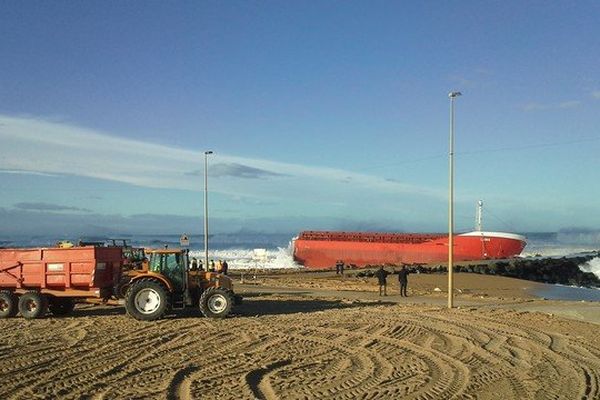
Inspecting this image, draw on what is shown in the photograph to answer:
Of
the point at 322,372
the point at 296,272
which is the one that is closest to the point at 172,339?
the point at 322,372

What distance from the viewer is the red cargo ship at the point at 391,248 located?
58969 mm

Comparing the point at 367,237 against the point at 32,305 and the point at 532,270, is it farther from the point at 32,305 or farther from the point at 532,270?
the point at 32,305

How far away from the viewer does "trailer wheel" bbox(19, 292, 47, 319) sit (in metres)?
17.6

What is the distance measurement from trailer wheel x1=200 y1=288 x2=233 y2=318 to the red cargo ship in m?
41.2

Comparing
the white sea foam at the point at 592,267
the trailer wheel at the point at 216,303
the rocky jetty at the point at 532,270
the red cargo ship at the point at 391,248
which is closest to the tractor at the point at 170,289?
the trailer wheel at the point at 216,303

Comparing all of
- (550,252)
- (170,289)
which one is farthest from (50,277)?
(550,252)

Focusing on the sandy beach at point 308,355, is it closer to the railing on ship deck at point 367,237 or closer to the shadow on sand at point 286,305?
the shadow on sand at point 286,305

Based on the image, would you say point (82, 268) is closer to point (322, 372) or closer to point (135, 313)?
point (135, 313)

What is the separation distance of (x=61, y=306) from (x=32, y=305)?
4.14 feet

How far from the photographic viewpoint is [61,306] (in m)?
18.9

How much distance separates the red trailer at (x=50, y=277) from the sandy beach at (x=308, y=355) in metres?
0.71

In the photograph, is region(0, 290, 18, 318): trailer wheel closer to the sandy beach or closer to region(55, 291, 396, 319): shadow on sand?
the sandy beach

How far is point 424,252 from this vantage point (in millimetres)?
58969

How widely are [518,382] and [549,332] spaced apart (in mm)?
6496
